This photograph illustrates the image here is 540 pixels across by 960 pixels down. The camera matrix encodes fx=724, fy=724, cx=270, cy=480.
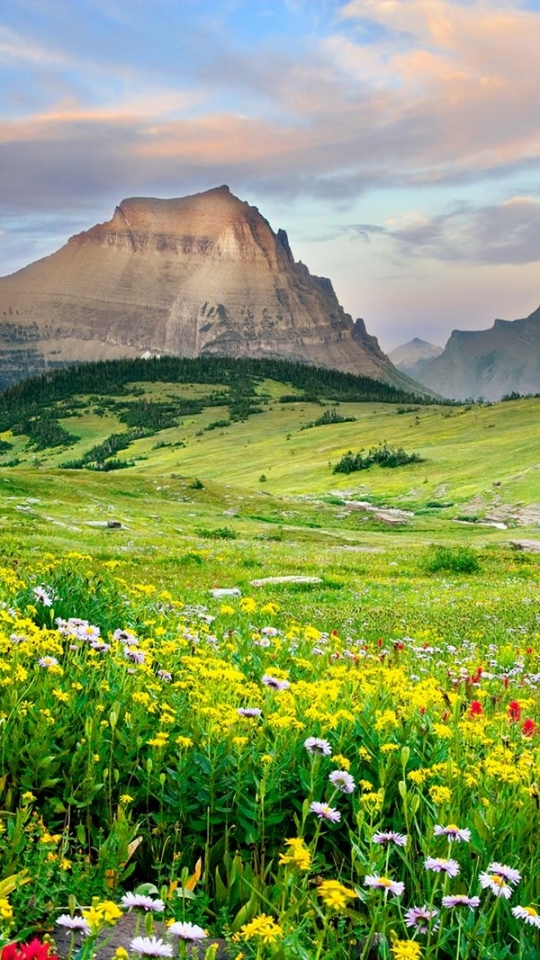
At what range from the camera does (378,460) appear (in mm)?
105188

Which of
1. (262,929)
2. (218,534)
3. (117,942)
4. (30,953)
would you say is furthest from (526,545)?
(30,953)

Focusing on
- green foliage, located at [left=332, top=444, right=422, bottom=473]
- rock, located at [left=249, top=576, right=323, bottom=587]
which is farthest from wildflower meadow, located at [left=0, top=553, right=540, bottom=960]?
green foliage, located at [left=332, top=444, right=422, bottom=473]

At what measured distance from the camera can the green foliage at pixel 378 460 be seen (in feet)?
328

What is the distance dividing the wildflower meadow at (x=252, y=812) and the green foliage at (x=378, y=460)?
95.0 m

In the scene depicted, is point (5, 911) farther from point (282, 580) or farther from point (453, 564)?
point (453, 564)

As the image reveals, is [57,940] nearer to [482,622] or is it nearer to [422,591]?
[482,622]

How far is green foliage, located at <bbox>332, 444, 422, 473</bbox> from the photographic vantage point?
10006 centimetres

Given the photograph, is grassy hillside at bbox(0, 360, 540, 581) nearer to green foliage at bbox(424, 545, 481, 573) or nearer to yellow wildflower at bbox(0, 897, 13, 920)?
green foliage at bbox(424, 545, 481, 573)

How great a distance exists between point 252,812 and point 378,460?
102 m

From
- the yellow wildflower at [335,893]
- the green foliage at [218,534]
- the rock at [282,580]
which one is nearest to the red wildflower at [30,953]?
the yellow wildflower at [335,893]

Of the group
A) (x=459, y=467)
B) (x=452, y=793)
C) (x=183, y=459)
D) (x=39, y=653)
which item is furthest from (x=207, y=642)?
(x=183, y=459)

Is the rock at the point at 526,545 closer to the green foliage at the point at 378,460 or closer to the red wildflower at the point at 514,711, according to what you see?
the red wildflower at the point at 514,711

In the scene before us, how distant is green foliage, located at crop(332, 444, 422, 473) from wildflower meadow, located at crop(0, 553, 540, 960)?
3741 inches

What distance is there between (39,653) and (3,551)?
14.2m
